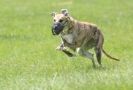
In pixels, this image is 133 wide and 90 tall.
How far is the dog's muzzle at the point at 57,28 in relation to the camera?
1476 cm

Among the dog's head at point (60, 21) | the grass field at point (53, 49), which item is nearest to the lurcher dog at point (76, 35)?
the dog's head at point (60, 21)

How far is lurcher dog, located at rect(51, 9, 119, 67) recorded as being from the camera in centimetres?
1525

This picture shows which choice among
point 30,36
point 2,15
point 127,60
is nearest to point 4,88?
point 127,60

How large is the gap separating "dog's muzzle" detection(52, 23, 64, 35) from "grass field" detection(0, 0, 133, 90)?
3.11ft

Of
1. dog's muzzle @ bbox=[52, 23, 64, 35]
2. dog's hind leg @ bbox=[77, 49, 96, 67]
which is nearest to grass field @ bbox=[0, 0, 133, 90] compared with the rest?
dog's hind leg @ bbox=[77, 49, 96, 67]

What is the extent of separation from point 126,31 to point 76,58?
29.9ft

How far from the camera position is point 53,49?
2138cm

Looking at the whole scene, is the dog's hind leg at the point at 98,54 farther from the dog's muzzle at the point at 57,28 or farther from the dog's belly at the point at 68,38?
the dog's muzzle at the point at 57,28

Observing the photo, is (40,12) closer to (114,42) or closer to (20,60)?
(114,42)

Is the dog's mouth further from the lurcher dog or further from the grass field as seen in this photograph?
the grass field

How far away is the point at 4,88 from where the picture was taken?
1241cm

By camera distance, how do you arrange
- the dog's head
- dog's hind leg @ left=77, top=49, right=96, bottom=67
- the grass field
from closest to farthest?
the grass field, the dog's head, dog's hind leg @ left=77, top=49, right=96, bottom=67

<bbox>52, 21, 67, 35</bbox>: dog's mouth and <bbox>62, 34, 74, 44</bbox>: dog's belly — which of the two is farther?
<bbox>62, 34, 74, 44</bbox>: dog's belly

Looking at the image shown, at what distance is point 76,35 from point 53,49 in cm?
576
